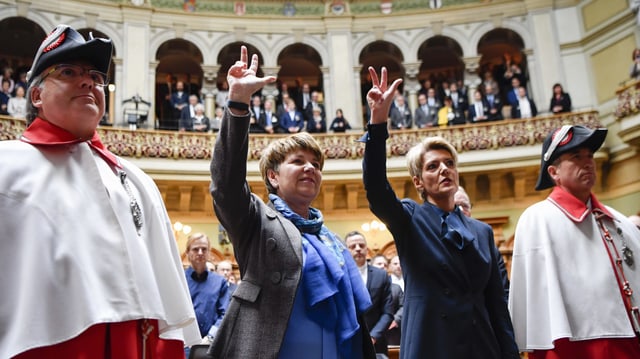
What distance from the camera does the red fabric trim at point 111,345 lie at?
57.9 inches

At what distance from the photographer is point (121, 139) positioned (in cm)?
1248

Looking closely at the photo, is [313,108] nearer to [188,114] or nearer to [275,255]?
[188,114]

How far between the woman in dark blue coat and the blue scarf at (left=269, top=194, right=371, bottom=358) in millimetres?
325

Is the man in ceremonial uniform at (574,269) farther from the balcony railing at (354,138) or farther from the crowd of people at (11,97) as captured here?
the crowd of people at (11,97)

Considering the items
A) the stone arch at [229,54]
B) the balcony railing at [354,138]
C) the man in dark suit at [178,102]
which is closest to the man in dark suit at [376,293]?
the balcony railing at [354,138]

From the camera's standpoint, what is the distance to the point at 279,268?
201 cm

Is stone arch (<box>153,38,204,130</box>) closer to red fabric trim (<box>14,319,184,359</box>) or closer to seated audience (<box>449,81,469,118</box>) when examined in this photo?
seated audience (<box>449,81,469,118</box>)

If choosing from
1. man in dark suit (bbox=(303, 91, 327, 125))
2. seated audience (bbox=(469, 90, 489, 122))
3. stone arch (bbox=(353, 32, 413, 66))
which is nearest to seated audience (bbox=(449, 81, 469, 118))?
seated audience (bbox=(469, 90, 489, 122))

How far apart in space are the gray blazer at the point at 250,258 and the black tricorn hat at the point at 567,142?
1.58 metres

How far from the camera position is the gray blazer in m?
1.91

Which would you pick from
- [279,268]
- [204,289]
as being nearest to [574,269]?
[279,268]

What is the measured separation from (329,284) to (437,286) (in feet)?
1.99

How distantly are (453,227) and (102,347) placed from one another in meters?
1.61

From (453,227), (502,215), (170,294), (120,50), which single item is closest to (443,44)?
(502,215)
